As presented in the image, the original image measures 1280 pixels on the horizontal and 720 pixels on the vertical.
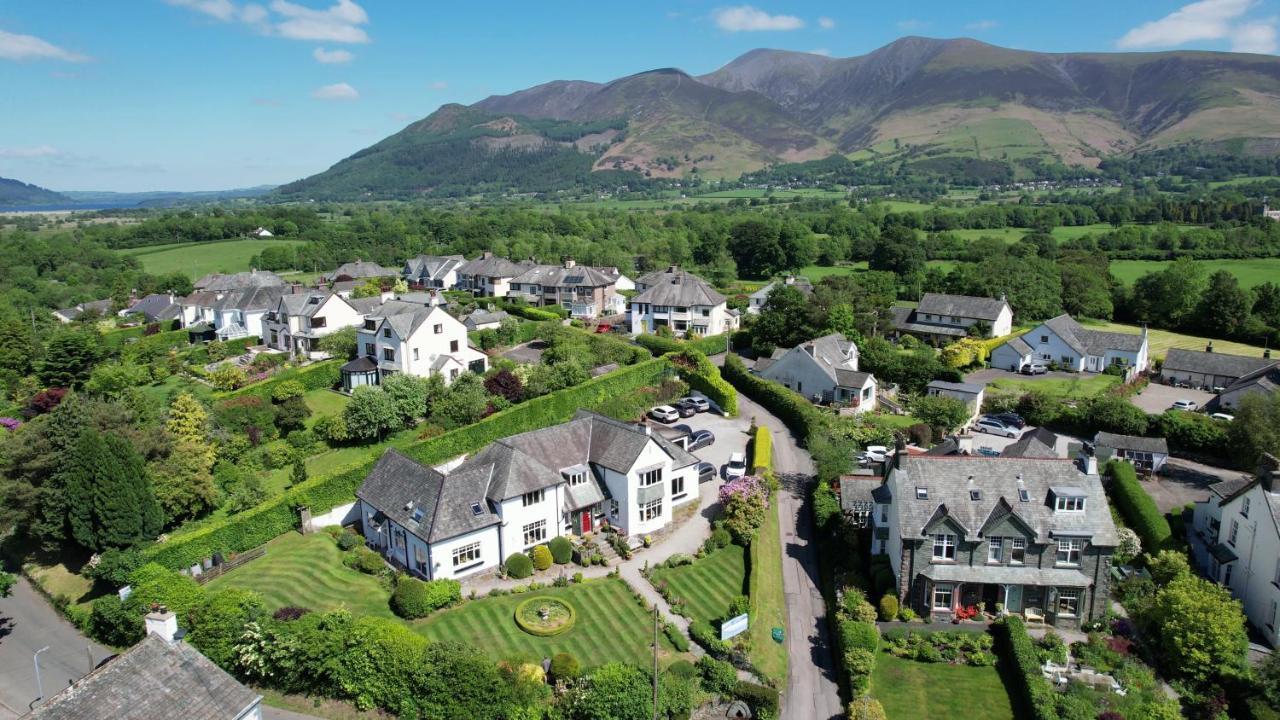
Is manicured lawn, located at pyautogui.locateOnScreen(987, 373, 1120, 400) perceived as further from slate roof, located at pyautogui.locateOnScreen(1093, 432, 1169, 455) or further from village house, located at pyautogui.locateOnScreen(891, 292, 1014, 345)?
slate roof, located at pyautogui.locateOnScreen(1093, 432, 1169, 455)

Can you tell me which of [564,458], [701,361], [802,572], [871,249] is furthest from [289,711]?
[871,249]

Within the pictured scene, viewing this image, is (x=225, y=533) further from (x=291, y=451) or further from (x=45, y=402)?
(x=45, y=402)

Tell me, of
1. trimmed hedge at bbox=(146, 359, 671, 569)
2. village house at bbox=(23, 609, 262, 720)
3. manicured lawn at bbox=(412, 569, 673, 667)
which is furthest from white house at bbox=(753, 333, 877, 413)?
village house at bbox=(23, 609, 262, 720)

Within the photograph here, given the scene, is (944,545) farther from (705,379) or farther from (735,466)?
(705,379)

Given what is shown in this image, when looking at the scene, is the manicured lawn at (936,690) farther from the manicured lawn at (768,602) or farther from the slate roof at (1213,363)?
the slate roof at (1213,363)

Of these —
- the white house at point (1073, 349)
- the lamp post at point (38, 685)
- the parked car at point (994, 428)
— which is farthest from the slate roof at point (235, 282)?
the white house at point (1073, 349)
